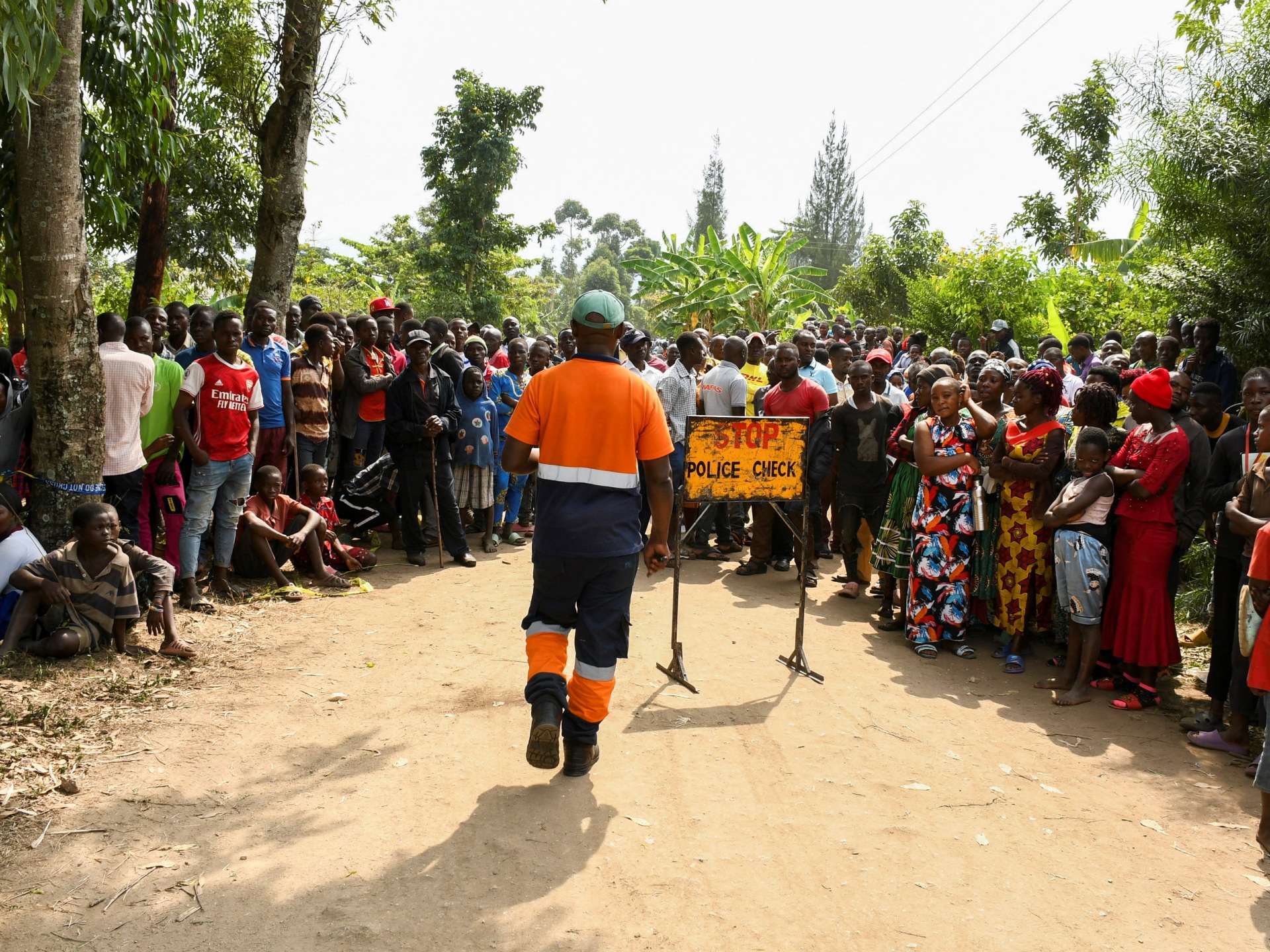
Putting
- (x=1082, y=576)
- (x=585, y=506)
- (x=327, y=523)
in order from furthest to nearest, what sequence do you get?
(x=327, y=523) → (x=1082, y=576) → (x=585, y=506)

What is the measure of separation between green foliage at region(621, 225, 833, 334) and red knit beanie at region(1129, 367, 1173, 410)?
45.7ft

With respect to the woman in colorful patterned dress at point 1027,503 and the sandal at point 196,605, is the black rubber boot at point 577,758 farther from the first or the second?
the sandal at point 196,605

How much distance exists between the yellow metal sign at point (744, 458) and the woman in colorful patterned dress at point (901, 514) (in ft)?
3.76

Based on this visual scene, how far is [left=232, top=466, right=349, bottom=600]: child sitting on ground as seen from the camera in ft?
25.1

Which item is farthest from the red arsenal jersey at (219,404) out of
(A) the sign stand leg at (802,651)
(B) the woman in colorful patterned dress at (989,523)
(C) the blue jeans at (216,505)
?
(B) the woman in colorful patterned dress at (989,523)

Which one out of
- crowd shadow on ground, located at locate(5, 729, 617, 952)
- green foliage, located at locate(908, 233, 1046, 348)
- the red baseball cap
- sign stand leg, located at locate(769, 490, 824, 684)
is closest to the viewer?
crowd shadow on ground, located at locate(5, 729, 617, 952)

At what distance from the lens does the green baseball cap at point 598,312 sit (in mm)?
4566

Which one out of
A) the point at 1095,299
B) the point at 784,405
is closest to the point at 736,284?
the point at 1095,299

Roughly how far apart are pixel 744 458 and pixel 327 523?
4.05 m

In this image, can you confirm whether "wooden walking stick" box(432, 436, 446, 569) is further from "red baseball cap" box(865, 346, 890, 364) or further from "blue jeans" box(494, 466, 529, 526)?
"red baseball cap" box(865, 346, 890, 364)

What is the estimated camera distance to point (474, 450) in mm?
9391

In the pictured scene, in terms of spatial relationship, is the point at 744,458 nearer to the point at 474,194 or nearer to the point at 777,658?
the point at 777,658

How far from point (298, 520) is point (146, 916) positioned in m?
5.03

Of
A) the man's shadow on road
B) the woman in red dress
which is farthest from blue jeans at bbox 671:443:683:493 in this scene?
the man's shadow on road
